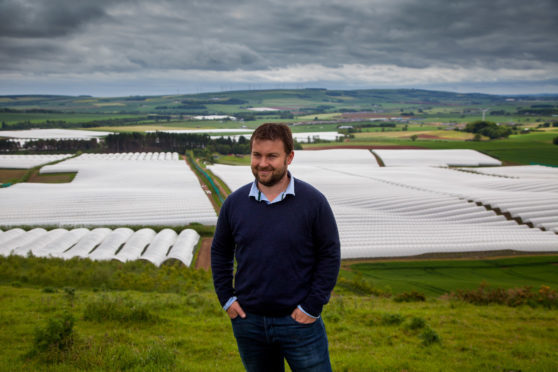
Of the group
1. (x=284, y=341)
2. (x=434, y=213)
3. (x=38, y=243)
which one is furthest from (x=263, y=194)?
(x=434, y=213)

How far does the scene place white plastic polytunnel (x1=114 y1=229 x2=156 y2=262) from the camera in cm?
2299

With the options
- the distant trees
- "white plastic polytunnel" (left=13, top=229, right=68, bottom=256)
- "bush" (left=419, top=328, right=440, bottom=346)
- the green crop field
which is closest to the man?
"bush" (left=419, top=328, right=440, bottom=346)

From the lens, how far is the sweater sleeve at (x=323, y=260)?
3.52m

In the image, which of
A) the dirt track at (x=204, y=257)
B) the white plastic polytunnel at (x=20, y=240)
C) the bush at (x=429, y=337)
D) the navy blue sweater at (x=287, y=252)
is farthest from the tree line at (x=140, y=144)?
the navy blue sweater at (x=287, y=252)

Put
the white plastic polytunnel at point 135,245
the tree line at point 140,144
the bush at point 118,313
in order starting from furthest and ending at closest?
the tree line at point 140,144 → the white plastic polytunnel at point 135,245 → the bush at point 118,313

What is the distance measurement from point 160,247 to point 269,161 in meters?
23.1

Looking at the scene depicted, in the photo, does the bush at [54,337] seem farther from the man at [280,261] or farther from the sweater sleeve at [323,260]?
the sweater sleeve at [323,260]

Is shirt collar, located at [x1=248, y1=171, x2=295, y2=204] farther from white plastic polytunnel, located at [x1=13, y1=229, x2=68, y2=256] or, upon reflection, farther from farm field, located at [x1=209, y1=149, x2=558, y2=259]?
white plastic polytunnel, located at [x1=13, y1=229, x2=68, y2=256]

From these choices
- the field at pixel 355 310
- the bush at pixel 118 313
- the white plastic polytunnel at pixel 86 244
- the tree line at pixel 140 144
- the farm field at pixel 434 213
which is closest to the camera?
the field at pixel 355 310

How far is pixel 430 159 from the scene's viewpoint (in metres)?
79.9

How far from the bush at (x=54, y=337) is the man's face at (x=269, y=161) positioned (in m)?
4.37

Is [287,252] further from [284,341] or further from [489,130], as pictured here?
[489,130]

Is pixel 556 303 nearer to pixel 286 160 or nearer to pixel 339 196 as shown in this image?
pixel 286 160

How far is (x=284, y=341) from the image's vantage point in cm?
358
